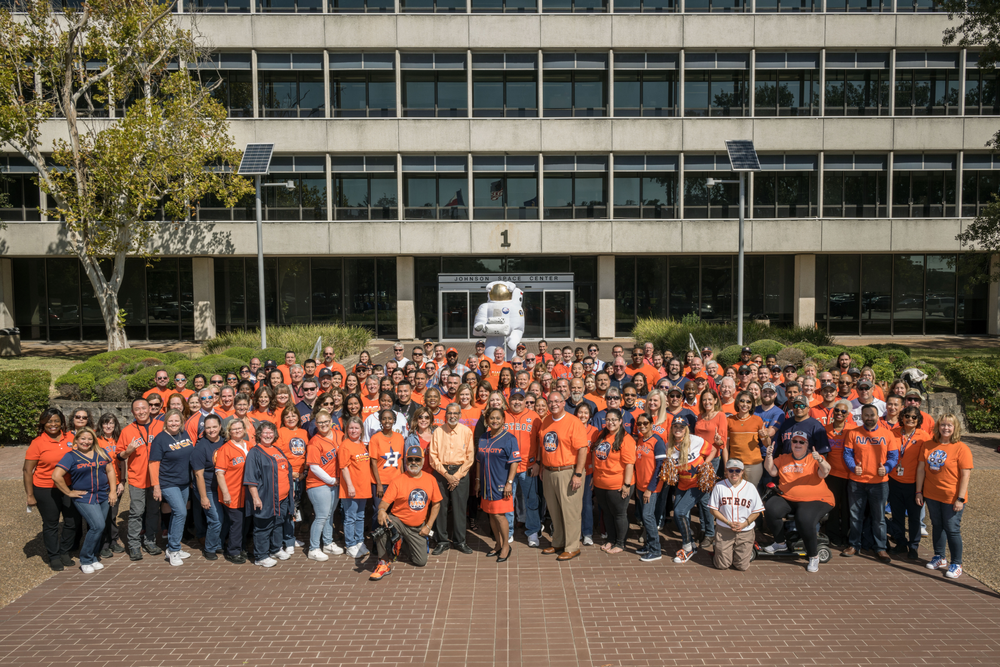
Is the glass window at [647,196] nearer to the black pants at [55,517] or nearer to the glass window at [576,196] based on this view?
the glass window at [576,196]

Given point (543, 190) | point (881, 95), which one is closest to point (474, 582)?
point (543, 190)

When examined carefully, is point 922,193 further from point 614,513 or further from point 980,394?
point 614,513

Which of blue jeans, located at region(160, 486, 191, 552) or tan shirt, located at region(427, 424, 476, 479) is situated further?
tan shirt, located at region(427, 424, 476, 479)

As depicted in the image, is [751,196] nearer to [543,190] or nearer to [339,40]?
[543,190]

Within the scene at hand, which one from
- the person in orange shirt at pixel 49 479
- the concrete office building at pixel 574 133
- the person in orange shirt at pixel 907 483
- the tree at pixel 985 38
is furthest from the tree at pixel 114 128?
the tree at pixel 985 38

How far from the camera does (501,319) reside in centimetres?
1420

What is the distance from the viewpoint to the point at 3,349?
76.3 ft

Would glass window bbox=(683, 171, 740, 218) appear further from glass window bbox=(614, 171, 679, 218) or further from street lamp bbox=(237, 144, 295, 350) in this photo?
street lamp bbox=(237, 144, 295, 350)

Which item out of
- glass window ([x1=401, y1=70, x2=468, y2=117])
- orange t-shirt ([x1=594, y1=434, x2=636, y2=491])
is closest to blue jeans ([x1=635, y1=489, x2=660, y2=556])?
orange t-shirt ([x1=594, y1=434, x2=636, y2=491])

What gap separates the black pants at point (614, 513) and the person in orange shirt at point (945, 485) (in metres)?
2.96

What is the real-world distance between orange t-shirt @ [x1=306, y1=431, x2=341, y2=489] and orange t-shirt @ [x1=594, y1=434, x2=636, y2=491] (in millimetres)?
2815

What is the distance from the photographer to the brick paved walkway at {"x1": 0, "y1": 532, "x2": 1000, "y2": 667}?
5539 mm

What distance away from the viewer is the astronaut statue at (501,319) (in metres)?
14.2

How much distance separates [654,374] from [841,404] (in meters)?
3.84
